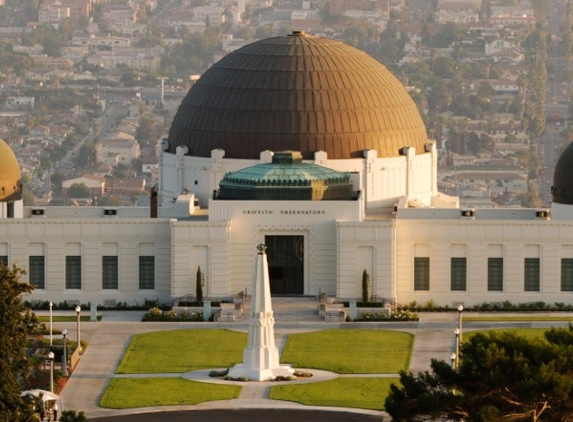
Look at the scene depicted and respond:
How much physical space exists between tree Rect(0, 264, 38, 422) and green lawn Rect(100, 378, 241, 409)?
8.72ft

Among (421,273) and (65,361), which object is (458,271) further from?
(65,361)

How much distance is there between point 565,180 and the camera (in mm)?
106562

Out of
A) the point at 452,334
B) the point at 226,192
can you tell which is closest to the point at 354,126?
the point at 226,192

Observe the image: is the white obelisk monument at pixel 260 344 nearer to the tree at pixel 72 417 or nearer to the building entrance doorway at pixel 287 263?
the tree at pixel 72 417

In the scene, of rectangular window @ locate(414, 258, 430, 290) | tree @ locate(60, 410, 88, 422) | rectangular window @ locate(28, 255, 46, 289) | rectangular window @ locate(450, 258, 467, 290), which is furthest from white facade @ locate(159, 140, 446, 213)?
tree @ locate(60, 410, 88, 422)

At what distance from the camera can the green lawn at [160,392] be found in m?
84.4

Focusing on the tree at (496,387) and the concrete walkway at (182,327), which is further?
the concrete walkway at (182,327)

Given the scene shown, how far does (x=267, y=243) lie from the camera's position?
339ft

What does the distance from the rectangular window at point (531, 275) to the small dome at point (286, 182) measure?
638cm

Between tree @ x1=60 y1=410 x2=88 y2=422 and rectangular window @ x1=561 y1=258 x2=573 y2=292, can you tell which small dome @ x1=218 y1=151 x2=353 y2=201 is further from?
tree @ x1=60 y1=410 x2=88 y2=422

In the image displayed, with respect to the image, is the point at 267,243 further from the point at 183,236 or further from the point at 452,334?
the point at 452,334

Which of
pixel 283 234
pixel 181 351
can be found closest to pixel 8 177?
pixel 283 234

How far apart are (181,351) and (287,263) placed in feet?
34.9

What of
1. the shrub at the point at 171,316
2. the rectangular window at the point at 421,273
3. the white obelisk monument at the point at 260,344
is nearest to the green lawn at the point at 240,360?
the white obelisk monument at the point at 260,344
